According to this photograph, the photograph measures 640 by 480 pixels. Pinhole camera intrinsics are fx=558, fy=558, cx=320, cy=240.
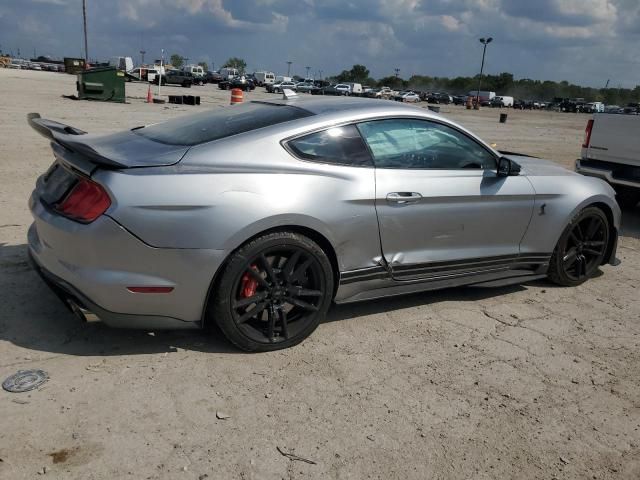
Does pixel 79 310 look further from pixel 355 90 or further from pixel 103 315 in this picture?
pixel 355 90

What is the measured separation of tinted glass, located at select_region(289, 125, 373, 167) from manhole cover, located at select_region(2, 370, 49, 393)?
1.91 meters

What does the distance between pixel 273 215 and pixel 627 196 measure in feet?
23.6

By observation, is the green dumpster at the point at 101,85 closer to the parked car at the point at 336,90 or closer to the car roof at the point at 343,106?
the car roof at the point at 343,106

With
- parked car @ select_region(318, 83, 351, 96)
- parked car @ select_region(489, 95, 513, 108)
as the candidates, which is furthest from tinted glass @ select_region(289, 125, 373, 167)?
parked car @ select_region(489, 95, 513, 108)

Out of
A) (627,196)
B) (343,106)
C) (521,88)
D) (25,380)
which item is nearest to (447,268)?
(343,106)

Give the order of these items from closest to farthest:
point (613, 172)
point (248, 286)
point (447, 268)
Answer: point (248, 286) < point (447, 268) < point (613, 172)

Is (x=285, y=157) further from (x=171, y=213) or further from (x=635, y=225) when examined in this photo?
(x=635, y=225)

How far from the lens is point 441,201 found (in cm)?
393

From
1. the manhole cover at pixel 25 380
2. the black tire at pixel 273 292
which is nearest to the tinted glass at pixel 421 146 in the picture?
the black tire at pixel 273 292

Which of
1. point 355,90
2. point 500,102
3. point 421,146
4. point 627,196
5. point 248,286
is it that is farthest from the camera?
A: point 500,102

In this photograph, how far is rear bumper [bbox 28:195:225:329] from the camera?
2.97 meters

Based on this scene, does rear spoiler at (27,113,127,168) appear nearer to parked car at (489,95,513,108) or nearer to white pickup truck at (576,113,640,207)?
white pickup truck at (576,113,640,207)

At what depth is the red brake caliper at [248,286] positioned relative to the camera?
3309 mm

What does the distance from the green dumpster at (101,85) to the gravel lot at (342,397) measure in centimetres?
1886
